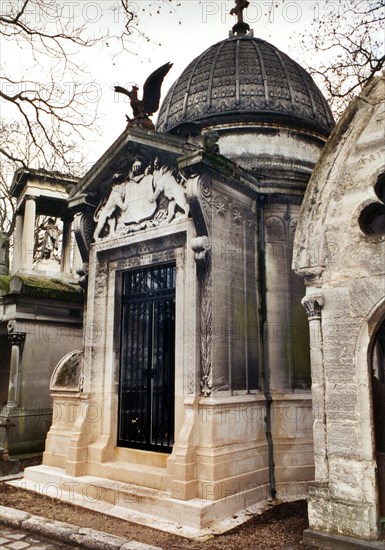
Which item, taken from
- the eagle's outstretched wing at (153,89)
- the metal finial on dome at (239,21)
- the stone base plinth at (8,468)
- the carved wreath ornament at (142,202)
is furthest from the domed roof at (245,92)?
the stone base plinth at (8,468)

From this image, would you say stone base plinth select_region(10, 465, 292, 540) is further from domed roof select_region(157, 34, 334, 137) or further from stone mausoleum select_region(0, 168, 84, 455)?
domed roof select_region(157, 34, 334, 137)

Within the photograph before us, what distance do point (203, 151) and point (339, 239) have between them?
2.42 m

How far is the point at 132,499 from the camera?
6.84 metres

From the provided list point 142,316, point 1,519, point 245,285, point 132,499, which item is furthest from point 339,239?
point 1,519

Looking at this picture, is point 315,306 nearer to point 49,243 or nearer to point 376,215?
point 376,215

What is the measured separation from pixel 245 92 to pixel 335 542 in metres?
8.24

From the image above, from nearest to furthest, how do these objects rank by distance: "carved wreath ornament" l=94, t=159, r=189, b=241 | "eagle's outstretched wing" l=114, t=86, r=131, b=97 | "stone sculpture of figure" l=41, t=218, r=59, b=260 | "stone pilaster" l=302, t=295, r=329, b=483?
"stone pilaster" l=302, t=295, r=329, b=483 → "carved wreath ornament" l=94, t=159, r=189, b=241 → "eagle's outstretched wing" l=114, t=86, r=131, b=97 → "stone sculpture of figure" l=41, t=218, r=59, b=260

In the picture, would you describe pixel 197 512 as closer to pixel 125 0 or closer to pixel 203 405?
pixel 203 405

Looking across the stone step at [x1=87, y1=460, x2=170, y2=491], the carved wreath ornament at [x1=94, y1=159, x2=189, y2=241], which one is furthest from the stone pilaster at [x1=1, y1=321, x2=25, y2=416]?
the stone step at [x1=87, y1=460, x2=170, y2=491]

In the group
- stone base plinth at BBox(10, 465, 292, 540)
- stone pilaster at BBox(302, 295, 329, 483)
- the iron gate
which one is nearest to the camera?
stone pilaster at BBox(302, 295, 329, 483)

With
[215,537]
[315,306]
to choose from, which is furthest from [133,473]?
[315,306]

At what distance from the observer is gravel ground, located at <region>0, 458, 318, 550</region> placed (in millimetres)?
5559

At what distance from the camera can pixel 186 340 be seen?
707cm

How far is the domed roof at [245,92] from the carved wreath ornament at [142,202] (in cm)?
220
